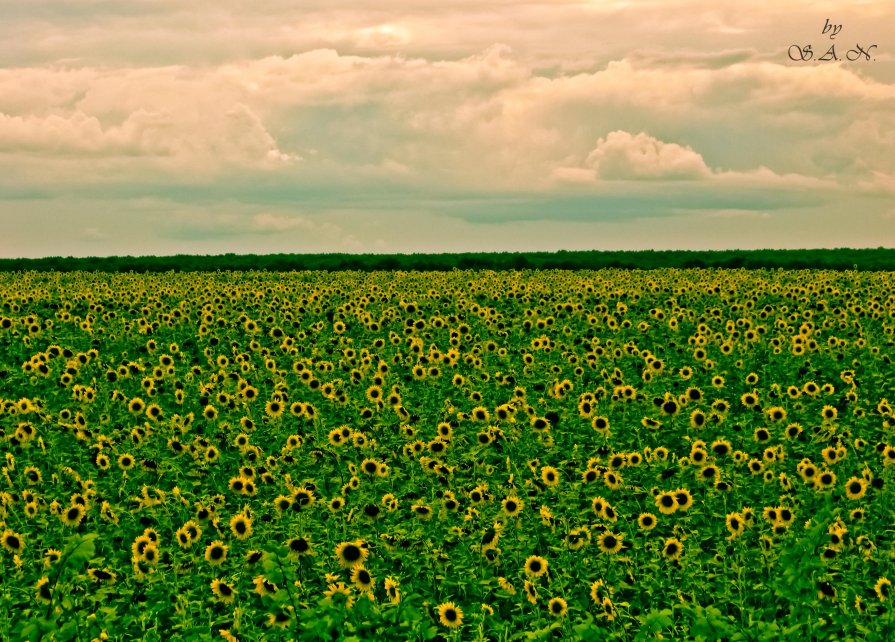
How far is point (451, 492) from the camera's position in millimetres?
8844

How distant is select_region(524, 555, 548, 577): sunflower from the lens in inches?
281

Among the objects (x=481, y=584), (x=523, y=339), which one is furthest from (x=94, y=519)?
(x=523, y=339)

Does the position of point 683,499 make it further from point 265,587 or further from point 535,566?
point 265,587

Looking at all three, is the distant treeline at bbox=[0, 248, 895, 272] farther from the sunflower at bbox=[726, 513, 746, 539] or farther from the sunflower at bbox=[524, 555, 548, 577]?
the sunflower at bbox=[524, 555, 548, 577]

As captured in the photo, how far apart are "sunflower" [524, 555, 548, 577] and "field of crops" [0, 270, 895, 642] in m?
0.04

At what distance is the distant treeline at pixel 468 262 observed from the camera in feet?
169

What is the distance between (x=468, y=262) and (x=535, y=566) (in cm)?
4942

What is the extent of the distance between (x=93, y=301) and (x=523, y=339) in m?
11.4

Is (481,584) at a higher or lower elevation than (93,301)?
lower

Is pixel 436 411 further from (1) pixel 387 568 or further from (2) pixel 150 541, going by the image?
(2) pixel 150 541

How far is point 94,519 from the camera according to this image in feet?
Result: 30.2

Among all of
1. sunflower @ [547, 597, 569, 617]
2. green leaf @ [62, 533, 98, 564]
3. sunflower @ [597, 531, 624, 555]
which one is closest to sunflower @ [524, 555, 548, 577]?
sunflower @ [547, 597, 569, 617]

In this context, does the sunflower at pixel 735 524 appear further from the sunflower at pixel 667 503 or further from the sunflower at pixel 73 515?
the sunflower at pixel 73 515

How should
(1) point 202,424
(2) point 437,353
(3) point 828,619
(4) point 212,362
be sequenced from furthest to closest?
(4) point 212,362 → (2) point 437,353 → (1) point 202,424 → (3) point 828,619
